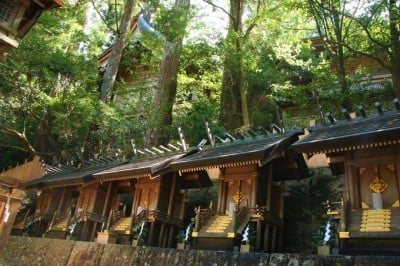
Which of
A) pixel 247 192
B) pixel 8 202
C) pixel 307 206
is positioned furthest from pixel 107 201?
pixel 307 206

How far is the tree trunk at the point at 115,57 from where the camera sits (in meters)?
18.9

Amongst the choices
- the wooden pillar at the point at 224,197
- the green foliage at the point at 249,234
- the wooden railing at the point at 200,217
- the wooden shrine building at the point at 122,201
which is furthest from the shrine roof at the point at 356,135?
the wooden shrine building at the point at 122,201

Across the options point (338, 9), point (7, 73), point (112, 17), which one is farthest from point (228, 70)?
point (112, 17)

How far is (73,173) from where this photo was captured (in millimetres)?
14320

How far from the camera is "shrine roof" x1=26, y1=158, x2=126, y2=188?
1240cm

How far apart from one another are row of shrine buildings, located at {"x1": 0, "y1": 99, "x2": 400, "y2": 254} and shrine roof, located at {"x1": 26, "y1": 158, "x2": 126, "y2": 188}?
84 mm

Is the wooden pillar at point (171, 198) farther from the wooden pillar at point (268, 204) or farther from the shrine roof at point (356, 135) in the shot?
the shrine roof at point (356, 135)

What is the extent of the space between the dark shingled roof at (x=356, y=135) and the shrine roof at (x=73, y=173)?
769 centimetres

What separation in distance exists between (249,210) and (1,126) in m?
11.6

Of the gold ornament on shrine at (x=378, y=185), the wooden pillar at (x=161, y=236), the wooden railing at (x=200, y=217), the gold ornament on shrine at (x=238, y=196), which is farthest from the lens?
the wooden pillar at (x=161, y=236)

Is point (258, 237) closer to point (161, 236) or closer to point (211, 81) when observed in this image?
point (161, 236)

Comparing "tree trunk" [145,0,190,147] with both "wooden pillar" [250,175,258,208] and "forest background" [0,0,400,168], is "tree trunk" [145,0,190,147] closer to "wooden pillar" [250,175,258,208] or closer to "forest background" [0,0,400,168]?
"forest background" [0,0,400,168]

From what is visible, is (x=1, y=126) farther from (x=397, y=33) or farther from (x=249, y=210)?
(x=397, y=33)

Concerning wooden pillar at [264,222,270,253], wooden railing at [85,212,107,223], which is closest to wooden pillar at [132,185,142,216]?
wooden railing at [85,212,107,223]
